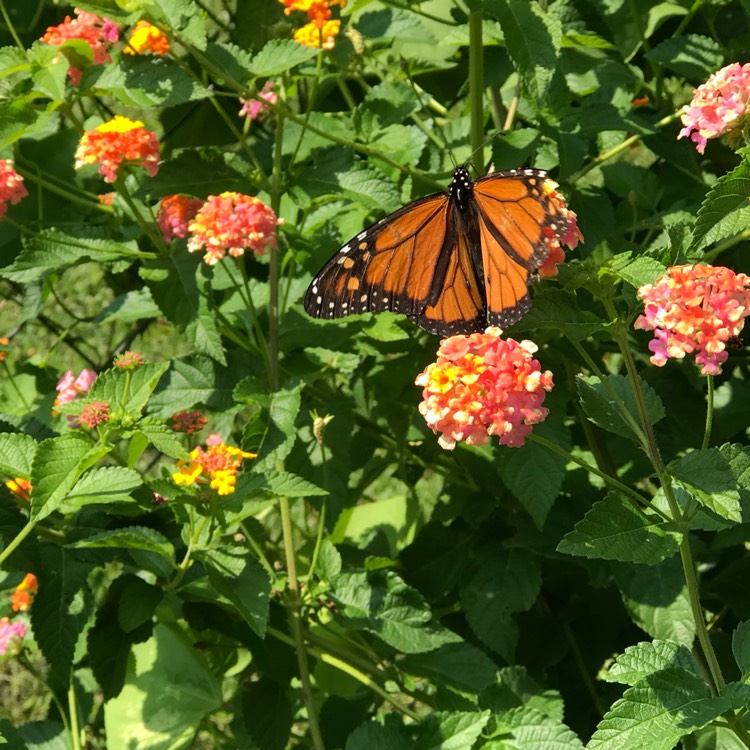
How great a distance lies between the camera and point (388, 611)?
2.55 meters

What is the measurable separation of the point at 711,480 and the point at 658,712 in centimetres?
38

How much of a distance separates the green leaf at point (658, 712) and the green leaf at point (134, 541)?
101 cm

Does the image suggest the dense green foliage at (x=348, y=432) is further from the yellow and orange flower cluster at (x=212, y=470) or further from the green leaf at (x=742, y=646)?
the green leaf at (x=742, y=646)

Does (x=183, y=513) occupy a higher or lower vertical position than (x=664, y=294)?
lower

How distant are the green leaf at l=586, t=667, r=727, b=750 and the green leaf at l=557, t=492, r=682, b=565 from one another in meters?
0.19

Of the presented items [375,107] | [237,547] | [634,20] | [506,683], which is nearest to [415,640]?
[506,683]

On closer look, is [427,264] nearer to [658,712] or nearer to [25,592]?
[658,712]

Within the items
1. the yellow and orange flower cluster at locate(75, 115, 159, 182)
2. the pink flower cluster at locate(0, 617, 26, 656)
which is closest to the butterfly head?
the yellow and orange flower cluster at locate(75, 115, 159, 182)

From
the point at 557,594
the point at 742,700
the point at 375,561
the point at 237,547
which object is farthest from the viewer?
the point at 557,594

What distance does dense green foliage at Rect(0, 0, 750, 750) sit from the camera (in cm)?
237

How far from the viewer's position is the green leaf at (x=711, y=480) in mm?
1727

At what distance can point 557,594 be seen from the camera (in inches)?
126

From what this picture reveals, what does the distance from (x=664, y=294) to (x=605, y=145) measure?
48.5 inches

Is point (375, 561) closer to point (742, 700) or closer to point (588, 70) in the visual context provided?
point (742, 700)
